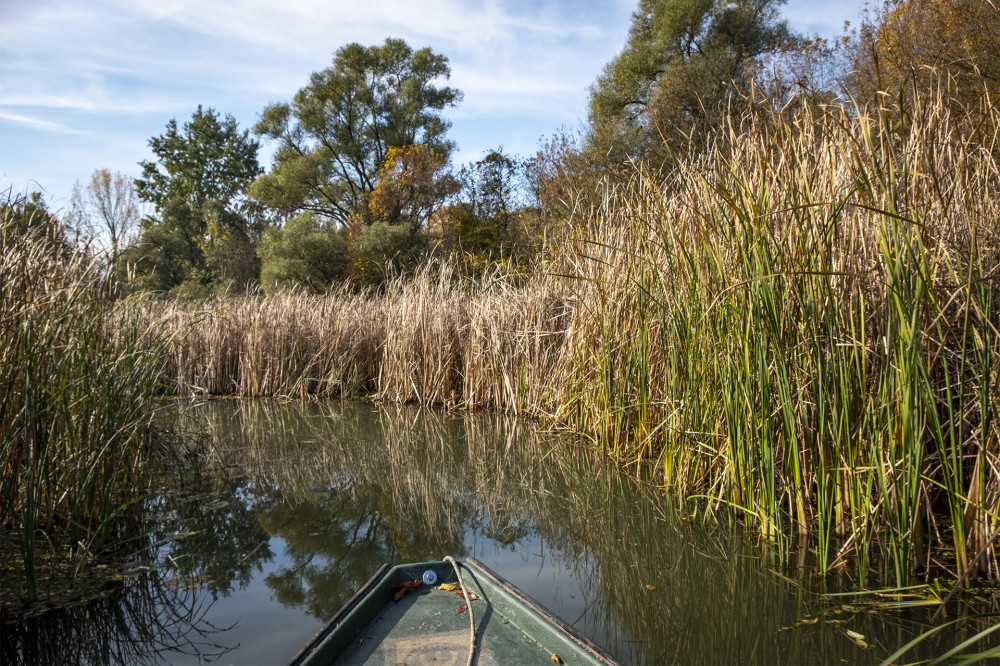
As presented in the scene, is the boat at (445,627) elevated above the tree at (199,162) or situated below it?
below

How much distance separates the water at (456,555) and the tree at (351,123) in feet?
71.9

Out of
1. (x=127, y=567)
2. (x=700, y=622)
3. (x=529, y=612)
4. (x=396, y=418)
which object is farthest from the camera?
(x=396, y=418)

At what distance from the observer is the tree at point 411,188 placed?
22.5 metres

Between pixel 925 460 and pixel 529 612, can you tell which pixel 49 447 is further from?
pixel 925 460

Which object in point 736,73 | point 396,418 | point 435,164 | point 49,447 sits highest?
point 736,73

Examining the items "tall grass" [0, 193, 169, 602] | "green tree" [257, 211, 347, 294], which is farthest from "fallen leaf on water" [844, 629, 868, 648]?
"green tree" [257, 211, 347, 294]

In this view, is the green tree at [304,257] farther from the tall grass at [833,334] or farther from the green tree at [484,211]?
the tall grass at [833,334]

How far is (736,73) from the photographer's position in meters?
20.3

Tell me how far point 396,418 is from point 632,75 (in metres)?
19.1

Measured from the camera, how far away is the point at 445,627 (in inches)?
81.1

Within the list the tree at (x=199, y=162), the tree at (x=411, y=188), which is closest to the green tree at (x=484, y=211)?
the tree at (x=411, y=188)

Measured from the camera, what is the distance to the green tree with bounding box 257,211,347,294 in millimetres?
21906

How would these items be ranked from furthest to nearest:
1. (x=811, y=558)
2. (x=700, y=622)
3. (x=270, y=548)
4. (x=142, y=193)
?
(x=142, y=193), (x=270, y=548), (x=811, y=558), (x=700, y=622)

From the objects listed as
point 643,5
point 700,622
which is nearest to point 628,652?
point 700,622
